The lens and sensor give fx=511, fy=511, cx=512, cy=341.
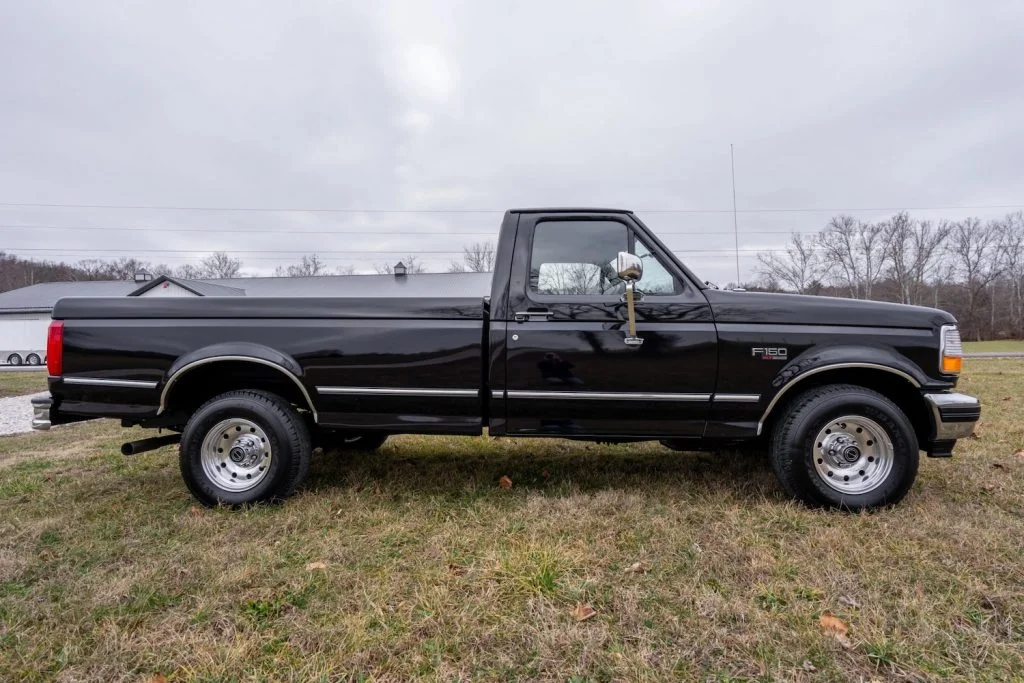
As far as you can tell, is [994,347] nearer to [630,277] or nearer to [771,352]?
[771,352]

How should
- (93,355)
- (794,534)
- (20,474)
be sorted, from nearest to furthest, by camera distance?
(794,534) < (93,355) < (20,474)

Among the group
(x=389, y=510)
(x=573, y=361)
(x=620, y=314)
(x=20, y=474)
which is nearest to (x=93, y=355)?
(x=20, y=474)

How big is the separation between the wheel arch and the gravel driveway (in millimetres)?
6880

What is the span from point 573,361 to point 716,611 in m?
1.54

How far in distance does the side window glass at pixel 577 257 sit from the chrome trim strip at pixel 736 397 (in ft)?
2.94

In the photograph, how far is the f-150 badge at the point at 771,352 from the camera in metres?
3.12

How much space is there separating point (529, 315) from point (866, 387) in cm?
218

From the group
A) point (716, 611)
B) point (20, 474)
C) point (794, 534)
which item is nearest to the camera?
point (716, 611)

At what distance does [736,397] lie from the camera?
10.4 ft

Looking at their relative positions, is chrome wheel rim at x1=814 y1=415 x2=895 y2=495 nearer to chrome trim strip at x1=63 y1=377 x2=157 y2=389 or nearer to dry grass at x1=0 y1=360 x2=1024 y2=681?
dry grass at x1=0 y1=360 x2=1024 y2=681

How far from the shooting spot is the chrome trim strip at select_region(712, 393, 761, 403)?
3.15 m

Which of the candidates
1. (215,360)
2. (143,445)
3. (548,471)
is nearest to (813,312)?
(548,471)

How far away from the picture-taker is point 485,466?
421 cm

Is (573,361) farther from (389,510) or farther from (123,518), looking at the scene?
(123,518)
